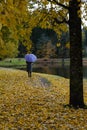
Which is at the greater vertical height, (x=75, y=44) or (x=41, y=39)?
(x=75, y=44)

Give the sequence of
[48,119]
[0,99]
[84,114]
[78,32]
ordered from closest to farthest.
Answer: [48,119] → [84,114] → [78,32] → [0,99]

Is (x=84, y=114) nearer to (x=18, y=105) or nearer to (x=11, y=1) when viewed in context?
(x=18, y=105)

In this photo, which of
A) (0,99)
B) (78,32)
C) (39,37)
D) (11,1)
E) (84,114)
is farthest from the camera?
(39,37)

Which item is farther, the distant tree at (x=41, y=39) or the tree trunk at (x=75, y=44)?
the distant tree at (x=41, y=39)

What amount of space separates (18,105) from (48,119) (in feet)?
8.03

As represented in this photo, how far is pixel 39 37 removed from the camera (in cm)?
9556

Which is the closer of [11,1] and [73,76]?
[11,1]

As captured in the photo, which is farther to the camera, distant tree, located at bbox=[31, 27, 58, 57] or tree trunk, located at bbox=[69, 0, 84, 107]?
distant tree, located at bbox=[31, 27, 58, 57]

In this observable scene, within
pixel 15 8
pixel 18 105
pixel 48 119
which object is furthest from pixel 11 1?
pixel 18 105

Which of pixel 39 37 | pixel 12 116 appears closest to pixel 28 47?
pixel 12 116

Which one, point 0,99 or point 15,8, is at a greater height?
point 15,8

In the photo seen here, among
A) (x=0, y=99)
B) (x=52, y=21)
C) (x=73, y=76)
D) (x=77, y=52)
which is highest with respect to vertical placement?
(x=52, y=21)

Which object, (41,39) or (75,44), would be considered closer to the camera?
(75,44)

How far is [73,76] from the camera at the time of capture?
1275 centimetres
